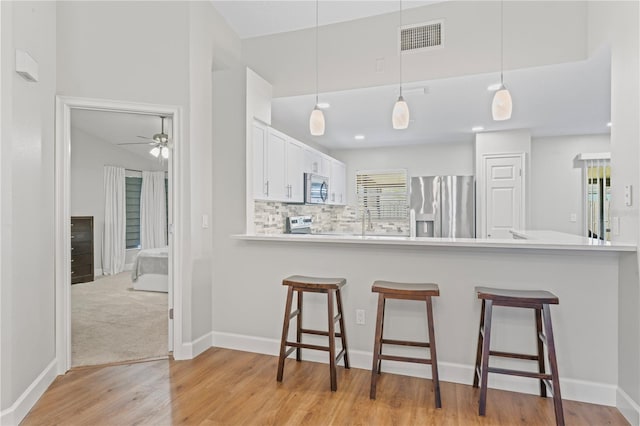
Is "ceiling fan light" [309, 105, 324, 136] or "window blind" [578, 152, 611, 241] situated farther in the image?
"window blind" [578, 152, 611, 241]

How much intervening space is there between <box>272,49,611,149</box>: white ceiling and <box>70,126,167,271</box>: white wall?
101 inches

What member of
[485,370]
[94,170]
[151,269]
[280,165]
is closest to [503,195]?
[280,165]

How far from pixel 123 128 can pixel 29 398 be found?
3.73 metres

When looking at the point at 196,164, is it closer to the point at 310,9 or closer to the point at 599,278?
the point at 310,9

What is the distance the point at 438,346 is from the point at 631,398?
1091 millimetres

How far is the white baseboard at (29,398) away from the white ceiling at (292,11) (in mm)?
3179

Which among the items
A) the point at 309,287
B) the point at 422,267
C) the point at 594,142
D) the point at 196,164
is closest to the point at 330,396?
the point at 309,287

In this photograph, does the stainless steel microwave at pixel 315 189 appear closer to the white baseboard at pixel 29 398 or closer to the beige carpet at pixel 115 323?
the beige carpet at pixel 115 323

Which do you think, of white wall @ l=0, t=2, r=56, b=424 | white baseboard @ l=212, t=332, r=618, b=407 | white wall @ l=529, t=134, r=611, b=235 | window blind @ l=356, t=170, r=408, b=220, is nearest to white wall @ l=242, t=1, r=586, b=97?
white wall @ l=0, t=2, r=56, b=424

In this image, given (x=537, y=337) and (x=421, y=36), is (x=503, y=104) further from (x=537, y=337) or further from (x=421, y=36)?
(x=537, y=337)

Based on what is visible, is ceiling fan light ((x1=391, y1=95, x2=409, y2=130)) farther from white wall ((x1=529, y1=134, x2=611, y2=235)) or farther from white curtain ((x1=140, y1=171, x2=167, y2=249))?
white wall ((x1=529, y1=134, x2=611, y2=235))

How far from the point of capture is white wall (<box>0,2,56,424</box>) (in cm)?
199

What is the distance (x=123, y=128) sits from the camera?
16.3 feet

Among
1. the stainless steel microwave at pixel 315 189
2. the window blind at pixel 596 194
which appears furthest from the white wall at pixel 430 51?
the window blind at pixel 596 194
